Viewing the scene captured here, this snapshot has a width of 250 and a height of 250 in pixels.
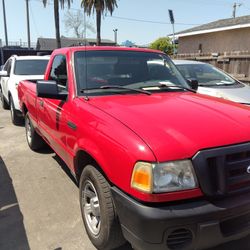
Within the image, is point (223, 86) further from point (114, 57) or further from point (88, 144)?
point (88, 144)

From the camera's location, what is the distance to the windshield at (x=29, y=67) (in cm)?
926

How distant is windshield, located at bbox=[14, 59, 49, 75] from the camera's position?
926 centimetres

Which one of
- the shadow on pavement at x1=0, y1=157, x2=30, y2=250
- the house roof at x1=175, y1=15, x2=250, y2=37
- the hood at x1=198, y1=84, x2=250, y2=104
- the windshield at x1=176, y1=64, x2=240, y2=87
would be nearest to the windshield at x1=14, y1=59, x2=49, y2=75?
the windshield at x1=176, y1=64, x2=240, y2=87

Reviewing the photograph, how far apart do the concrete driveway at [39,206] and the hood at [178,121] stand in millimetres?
1238

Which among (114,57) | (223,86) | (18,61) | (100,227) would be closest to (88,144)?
(100,227)

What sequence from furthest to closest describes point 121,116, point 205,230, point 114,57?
point 114,57
point 121,116
point 205,230

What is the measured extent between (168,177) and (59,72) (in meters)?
2.60

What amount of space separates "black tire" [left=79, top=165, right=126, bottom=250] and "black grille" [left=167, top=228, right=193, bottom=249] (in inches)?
20.7

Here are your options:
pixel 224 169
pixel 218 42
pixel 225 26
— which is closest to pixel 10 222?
pixel 224 169

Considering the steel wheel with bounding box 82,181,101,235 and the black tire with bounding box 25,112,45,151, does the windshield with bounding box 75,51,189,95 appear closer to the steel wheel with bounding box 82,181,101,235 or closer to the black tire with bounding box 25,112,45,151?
the steel wheel with bounding box 82,181,101,235

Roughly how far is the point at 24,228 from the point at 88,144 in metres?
1.28

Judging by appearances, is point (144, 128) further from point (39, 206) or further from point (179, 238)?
point (39, 206)

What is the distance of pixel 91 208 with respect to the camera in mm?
3322

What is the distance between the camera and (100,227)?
301 centimetres
